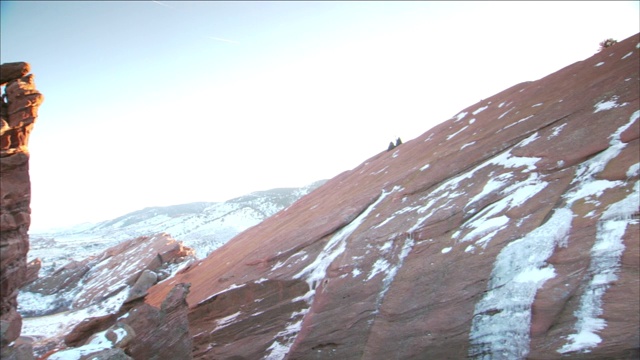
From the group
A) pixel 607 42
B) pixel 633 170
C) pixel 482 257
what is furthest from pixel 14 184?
pixel 607 42

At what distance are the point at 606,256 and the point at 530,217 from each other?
2.09 m

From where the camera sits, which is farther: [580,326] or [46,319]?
[46,319]

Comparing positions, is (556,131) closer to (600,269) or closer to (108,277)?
(600,269)

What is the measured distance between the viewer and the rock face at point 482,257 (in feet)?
23.1

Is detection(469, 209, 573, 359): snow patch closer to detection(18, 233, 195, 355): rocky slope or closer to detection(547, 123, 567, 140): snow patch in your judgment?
detection(547, 123, 567, 140): snow patch

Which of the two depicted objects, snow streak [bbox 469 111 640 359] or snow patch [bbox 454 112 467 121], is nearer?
snow streak [bbox 469 111 640 359]

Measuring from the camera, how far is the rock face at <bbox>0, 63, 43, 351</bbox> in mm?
10219

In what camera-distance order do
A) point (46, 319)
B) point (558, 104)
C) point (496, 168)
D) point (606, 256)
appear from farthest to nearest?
point (46, 319)
point (558, 104)
point (496, 168)
point (606, 256)

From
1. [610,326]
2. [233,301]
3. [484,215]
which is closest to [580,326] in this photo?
[610,326]

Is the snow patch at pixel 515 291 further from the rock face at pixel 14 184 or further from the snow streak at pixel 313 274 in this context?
the rock face at pixel 14 184

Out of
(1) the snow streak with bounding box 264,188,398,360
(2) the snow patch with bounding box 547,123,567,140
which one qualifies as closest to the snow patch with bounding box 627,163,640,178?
(2) the snow patch with bounding box 547,123,567,140

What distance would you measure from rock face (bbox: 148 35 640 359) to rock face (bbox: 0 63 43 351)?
6.44 metres

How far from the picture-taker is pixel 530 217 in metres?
8.98

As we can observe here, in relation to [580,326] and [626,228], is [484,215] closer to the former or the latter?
[626,228]
